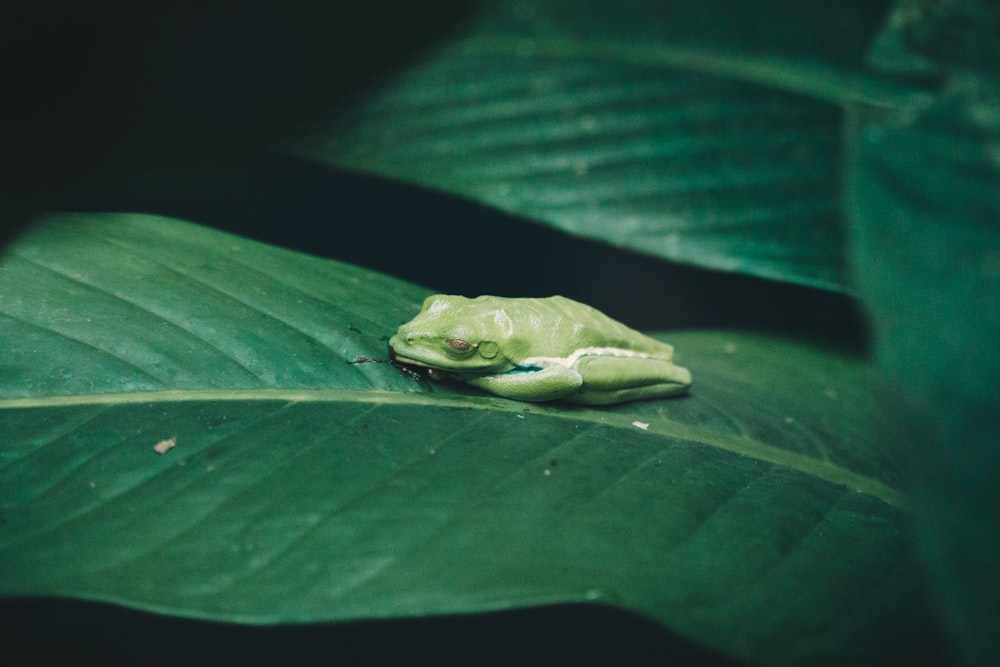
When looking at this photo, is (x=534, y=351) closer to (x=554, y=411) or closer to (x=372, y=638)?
(x=554, y=411)

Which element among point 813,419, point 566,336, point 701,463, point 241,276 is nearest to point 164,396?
point 241,276

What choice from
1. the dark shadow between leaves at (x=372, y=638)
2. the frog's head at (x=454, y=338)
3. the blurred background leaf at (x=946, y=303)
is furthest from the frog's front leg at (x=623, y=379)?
the blurred background leaf at (x=946, y=303)

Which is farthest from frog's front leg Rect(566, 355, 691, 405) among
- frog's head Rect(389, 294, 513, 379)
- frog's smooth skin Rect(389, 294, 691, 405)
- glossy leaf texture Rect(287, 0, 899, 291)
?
glossy leaf texture Rect(287, 0, 899, 291)

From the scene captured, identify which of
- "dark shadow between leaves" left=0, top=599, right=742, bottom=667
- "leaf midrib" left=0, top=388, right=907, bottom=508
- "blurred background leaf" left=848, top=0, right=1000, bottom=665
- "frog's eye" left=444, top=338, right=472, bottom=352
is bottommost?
"dark shadow between leaves" left=0, top=599, right=742, bottom=667

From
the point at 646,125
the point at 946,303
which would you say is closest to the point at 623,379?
the point at 646,125

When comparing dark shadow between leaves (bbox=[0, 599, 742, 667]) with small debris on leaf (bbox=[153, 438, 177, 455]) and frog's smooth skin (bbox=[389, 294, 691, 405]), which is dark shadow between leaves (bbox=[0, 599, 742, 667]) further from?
small debris on leaf (bbox=[153, 438, 177, 455])

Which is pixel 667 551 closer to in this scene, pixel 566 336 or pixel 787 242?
pixel 566 336
